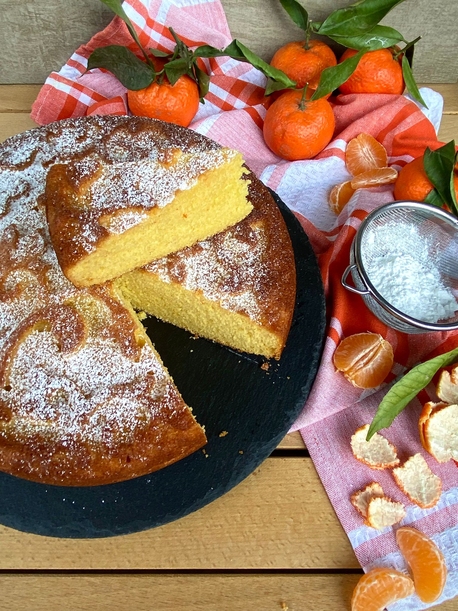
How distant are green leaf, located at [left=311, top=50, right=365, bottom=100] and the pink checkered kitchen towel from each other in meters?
0.27

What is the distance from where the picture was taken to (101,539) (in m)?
2.05

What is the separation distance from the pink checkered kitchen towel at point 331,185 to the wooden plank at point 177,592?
19cm

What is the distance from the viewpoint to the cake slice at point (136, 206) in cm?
214

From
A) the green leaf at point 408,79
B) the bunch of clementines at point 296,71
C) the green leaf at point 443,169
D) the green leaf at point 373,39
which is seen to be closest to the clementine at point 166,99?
the bunch of clementines at point 296,71

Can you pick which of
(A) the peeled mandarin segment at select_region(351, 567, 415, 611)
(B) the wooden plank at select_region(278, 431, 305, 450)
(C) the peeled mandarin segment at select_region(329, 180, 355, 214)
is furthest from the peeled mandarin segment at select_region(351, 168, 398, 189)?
(A) the peeled mandarin segment at select_region(351, 567, 415, 611)

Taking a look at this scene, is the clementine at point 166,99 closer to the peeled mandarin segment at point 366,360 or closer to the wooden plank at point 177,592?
the peeled mandarin segment at point 366,360

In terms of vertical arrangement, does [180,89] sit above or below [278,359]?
above

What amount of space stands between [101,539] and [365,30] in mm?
2580

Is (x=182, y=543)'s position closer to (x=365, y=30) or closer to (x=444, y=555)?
(x=444, y=555)

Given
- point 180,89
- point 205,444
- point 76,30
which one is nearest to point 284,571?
point 205,444

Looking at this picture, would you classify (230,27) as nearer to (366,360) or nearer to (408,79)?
(408,79)

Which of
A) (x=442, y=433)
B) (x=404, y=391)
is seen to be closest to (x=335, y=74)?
(x=404, y=391)

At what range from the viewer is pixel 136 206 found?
2176mm

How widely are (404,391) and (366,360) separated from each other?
19 centimetres
